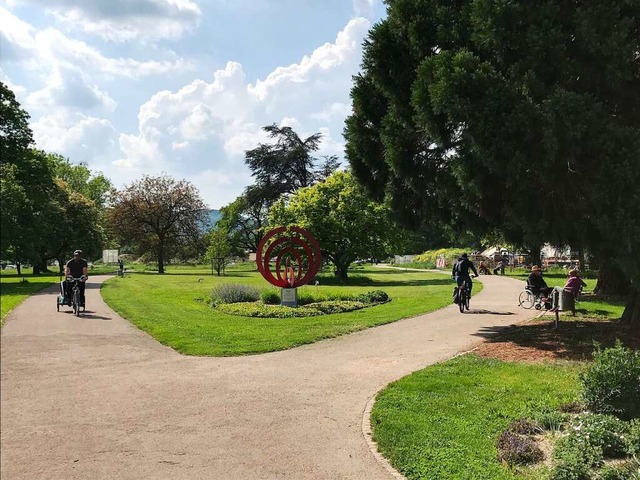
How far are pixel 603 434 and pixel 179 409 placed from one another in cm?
447

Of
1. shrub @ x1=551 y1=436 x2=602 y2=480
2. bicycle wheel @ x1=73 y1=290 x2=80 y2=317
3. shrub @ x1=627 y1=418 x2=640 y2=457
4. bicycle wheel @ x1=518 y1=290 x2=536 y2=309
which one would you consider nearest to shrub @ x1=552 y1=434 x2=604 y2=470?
shrub @ x1=551 y1=436 x2=602 y2=480

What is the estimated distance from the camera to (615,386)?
19.8 ft

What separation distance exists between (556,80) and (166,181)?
52907 millimetres

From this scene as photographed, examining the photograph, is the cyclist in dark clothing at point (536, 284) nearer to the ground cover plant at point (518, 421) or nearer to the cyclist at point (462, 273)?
the cyclist at point (462, 273)

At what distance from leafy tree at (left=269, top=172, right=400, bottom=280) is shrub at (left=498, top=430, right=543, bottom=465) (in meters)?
30.2

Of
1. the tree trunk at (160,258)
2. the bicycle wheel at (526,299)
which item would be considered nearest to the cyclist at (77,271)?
the bicycle wheel at (526,299)

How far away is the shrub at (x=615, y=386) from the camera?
19.8ft

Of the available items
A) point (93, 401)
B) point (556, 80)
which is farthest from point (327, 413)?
point (556, 80)

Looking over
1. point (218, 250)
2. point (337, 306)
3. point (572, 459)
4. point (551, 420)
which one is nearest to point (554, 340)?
point (551, 420)

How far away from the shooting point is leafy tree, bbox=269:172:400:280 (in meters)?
36.0

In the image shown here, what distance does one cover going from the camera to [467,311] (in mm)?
16984

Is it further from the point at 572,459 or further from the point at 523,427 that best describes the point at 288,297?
the point at 572,459

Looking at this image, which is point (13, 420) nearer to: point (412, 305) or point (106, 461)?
point (106, 461)

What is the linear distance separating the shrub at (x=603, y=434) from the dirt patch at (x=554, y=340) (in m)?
4.10
